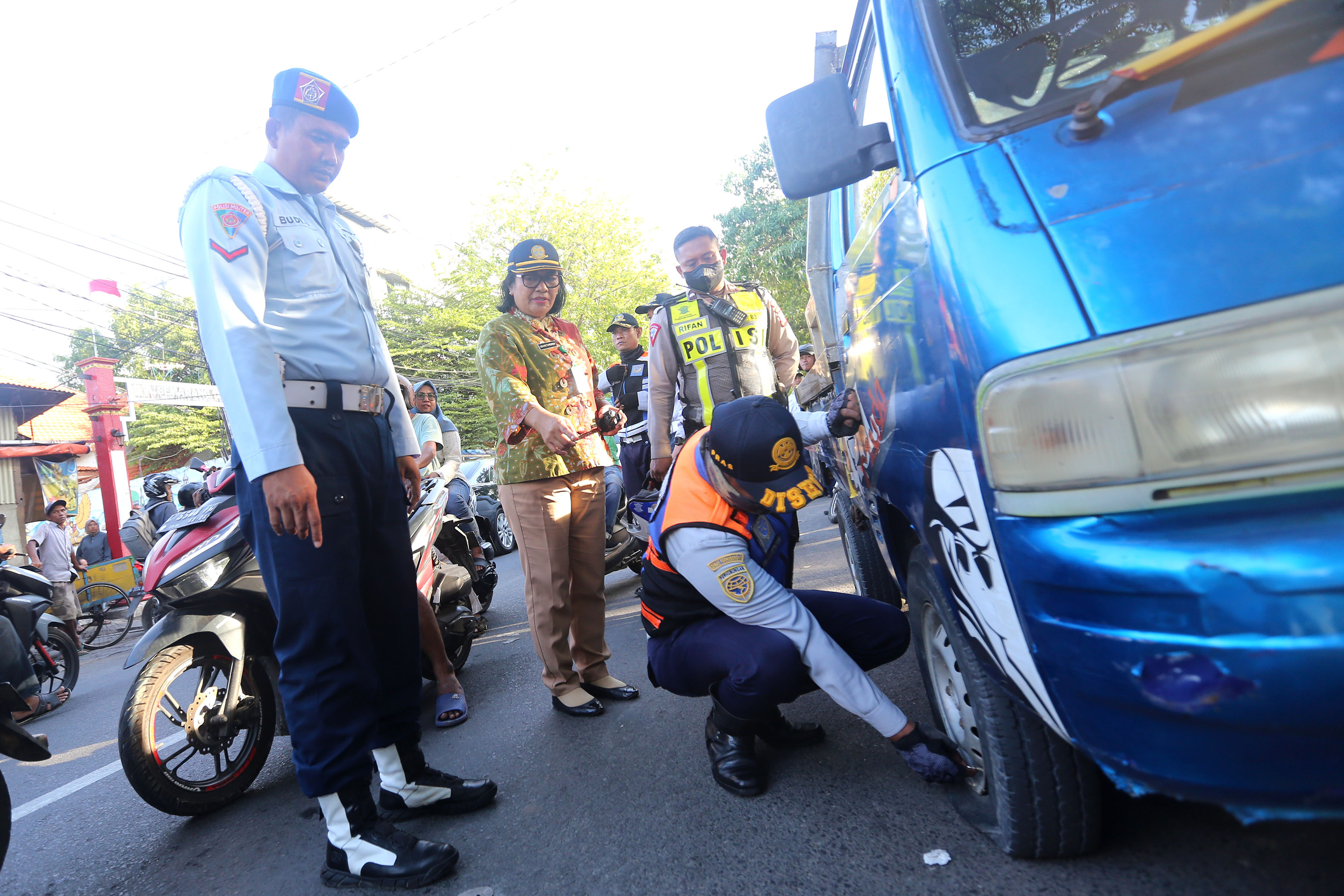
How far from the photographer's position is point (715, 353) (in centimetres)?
329

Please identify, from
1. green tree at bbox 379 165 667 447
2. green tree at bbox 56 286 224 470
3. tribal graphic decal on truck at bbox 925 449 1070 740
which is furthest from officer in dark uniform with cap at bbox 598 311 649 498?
green tree at bbox 56 286 224 470

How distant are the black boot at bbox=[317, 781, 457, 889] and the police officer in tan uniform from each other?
1840 mm


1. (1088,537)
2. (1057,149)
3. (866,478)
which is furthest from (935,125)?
(866,478)

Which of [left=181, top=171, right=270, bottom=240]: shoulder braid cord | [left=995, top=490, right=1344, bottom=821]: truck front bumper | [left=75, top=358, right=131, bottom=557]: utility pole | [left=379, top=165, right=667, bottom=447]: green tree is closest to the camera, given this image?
[left=995, top=490, right=1344, bottom=821]: truck front bumper

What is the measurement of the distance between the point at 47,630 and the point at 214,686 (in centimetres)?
423

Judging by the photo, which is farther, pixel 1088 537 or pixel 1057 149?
pixel 1057 149

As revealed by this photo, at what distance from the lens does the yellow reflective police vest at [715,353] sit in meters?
3.29

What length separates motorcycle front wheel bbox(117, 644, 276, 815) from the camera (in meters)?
2.35

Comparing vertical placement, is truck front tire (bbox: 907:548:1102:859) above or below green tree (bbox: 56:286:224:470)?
below

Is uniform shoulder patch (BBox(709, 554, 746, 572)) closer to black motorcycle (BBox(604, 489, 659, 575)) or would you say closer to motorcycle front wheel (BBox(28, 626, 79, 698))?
black motorcycle (BBox(604, 489, 659, 575))

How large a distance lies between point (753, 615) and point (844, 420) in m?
0.60

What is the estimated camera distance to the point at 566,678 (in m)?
3.05

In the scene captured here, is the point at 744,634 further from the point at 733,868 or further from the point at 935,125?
the point at 935,125

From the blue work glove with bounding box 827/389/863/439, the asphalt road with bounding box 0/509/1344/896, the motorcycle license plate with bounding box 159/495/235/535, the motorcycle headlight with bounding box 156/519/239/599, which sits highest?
the motorcycle license plate with bounding box 159/495/235/535
